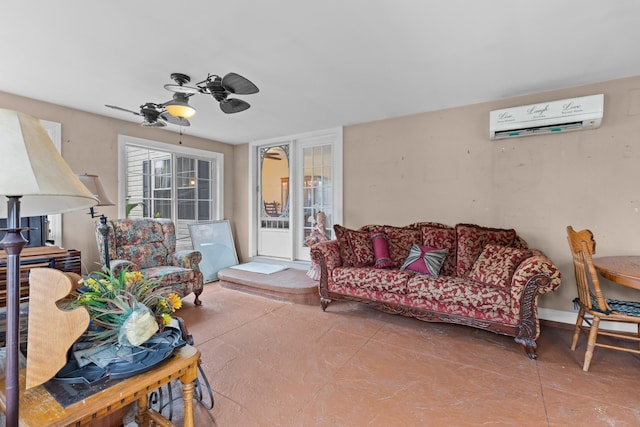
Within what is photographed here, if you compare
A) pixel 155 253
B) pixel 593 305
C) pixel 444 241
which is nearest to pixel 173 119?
pixel 155 253

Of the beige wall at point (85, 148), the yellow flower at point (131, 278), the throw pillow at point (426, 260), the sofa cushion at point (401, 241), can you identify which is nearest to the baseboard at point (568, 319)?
the throw pillow at point (426, 260)

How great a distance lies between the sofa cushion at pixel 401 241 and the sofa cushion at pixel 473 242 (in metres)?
0.51

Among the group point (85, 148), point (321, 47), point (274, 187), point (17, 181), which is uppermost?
point (321, 47)

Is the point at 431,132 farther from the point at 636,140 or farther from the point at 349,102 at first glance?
the point at 636,140

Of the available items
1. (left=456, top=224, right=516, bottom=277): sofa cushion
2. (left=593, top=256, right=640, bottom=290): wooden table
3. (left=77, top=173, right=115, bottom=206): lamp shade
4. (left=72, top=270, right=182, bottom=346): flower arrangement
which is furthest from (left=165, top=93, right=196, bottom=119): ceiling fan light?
(left=593, top=256, right=640, bottom=290): wooden table

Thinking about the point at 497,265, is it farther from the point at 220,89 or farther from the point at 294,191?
the point at 294,191

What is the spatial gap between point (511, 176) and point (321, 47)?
2547mm

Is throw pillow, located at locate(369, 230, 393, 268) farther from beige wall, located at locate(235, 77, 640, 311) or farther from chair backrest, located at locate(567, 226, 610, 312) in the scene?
chair backrest, located at locate(567, 226, 610, 312)

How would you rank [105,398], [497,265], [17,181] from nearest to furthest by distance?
[17,181], [105,398], [497,265]

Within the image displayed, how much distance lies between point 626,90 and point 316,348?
3.76 meters

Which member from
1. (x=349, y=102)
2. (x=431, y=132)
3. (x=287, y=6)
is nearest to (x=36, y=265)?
(x=287, y=6)

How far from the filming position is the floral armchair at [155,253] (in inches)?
139

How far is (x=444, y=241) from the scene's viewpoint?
350 cm

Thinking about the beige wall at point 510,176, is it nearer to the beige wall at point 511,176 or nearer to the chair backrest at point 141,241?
the beige wall at point 511,176
